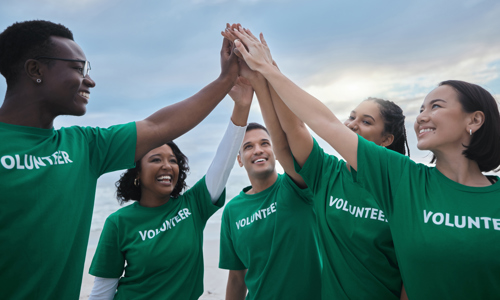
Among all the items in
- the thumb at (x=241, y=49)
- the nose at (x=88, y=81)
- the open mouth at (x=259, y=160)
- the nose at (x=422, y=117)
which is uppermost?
the thumb at (x=241, y=49)

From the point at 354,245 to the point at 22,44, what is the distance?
2.42 m

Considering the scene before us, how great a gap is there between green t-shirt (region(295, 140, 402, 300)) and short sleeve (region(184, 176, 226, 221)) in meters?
1.04

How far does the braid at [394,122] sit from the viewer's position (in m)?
3.37

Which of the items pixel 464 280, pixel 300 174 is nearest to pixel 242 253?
pixel 300 174

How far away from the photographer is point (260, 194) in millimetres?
3600

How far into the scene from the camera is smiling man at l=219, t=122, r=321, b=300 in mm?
3119

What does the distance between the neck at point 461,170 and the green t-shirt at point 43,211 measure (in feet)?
7.07

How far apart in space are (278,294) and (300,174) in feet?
3.25

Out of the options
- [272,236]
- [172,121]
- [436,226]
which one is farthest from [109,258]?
[436,226]

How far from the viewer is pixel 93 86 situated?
244cm

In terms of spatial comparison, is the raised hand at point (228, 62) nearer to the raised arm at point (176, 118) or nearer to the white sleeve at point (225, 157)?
the raised arm at point (176, 118)

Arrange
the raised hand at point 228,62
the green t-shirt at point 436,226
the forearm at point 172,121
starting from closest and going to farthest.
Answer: the green t-shirt at point 436,226, the forearm at point 172,121, the raised hand at point 228,62

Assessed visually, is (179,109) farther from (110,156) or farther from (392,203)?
(392,203)

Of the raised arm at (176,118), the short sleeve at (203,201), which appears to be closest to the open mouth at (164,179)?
the short sleeve at (203,201)
